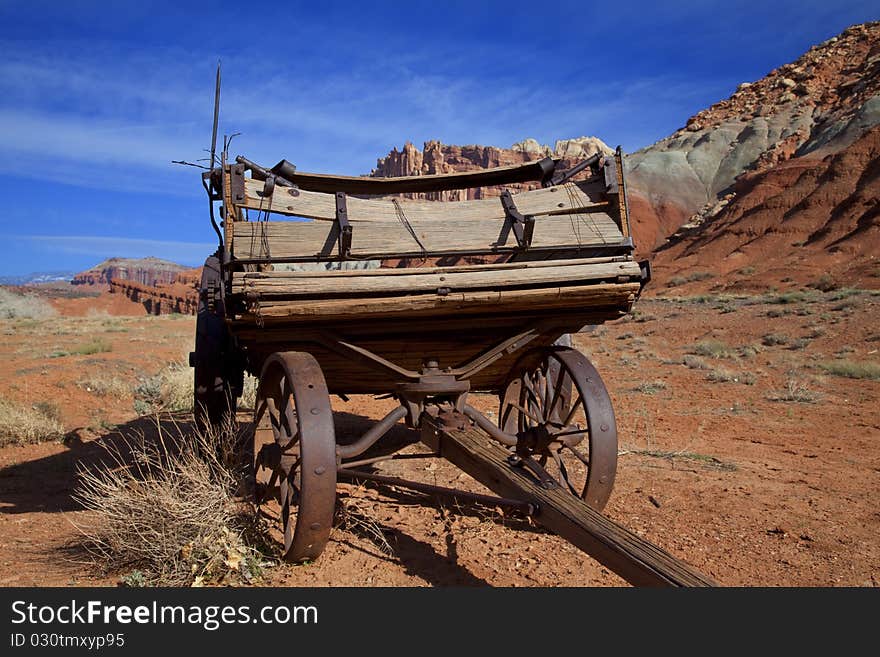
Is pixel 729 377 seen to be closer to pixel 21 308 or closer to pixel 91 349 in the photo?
pixel 91 349

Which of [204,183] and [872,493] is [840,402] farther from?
[204,183]

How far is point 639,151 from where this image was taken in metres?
70.1

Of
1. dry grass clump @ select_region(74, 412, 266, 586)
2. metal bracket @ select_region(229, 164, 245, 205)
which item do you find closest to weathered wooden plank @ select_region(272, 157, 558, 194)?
metal bracket @ select_region(229, 164, 245, 205)

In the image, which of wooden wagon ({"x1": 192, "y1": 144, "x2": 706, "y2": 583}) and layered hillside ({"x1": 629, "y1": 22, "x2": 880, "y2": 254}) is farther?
layered hillside ({"x1": 629, "y1": 22, "x2": 880, "y2": 254})

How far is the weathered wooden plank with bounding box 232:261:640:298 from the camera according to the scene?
3463 millimetres

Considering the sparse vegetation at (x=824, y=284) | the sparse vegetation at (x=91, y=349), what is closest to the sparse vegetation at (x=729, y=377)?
the sparse vegetation at (x=91, y=349)

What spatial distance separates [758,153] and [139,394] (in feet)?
185

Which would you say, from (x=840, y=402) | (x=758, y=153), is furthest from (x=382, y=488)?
(x=758, y=153)

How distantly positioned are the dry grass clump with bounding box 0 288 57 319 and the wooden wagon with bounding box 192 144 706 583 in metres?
37.4

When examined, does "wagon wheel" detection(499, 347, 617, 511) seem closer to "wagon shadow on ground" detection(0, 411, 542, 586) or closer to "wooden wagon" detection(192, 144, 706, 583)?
"wooden wagon" detection(192, 144, 706, 583)

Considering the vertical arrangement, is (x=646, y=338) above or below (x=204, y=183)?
below

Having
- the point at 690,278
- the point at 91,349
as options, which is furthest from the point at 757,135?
the point at 91,349

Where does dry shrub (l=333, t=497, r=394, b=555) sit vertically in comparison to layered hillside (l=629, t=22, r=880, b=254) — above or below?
below

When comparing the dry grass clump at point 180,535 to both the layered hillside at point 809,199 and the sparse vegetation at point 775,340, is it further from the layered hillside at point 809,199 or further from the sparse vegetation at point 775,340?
the layered hillside at point 809,199
